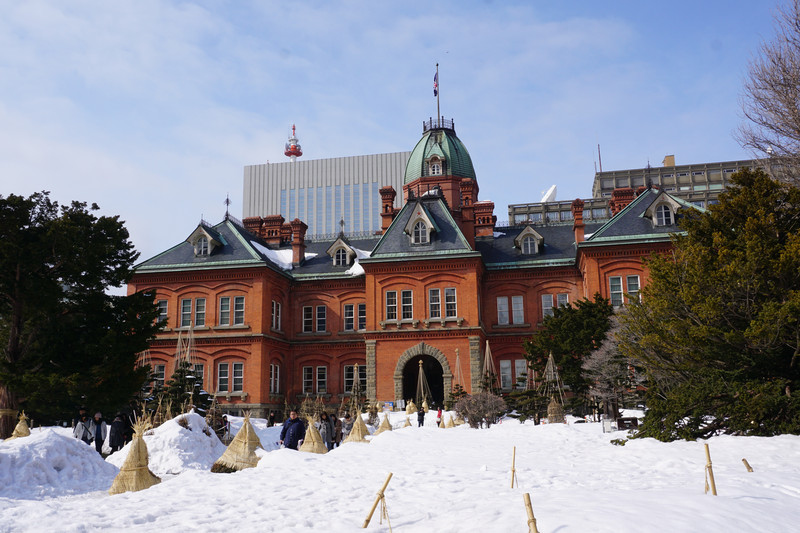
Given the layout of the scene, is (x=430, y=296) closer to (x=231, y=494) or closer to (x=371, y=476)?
(x=371, y=476)

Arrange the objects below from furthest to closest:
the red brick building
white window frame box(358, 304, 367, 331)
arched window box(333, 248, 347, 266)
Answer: arched window box(333, 248, 347, 266)
white window frame box(358, 304, 367, 331)
the red brick building

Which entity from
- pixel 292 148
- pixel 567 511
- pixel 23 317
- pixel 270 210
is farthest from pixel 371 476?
pixel 292 148

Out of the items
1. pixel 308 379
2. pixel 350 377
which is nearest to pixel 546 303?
pixel 350 377

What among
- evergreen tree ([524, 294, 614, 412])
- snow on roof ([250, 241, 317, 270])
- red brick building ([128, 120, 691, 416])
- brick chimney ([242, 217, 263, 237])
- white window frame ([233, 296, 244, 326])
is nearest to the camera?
evergreen tree ([524, 294, 614, 412])

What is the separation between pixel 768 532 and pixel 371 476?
7.36m

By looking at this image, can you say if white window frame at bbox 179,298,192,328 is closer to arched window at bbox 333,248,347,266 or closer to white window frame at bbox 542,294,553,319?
arched window at bbox 333,248,347,266

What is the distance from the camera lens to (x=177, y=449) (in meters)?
17.1

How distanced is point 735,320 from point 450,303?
23.0m

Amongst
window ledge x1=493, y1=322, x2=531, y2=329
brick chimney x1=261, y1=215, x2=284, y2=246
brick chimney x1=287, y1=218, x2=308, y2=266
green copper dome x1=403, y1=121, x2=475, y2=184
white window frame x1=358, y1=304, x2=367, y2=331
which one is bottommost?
window ledge x1=493, y1=322, x2=531, y2=329

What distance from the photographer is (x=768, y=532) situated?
647 centimetres

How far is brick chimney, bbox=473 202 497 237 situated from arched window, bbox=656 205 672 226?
1172 centimetres

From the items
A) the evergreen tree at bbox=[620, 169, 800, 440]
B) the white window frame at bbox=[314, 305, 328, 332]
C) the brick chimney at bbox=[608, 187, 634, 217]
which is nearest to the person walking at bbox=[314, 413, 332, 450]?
the evergreen tree at bbox=[620, 169, 800, 440]

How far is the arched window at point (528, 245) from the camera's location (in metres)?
41.7

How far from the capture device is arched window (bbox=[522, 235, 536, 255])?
41719 mm
